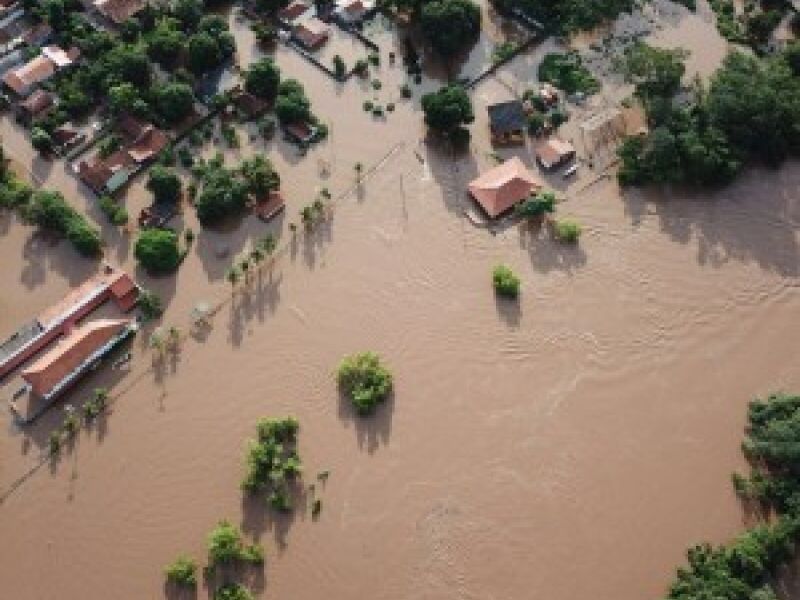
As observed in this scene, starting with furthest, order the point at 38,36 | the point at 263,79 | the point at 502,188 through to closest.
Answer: the point at 38,36 < the point at 263,79 < the point at 502,188

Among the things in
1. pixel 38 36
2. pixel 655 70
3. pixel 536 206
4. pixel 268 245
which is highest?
pixel 38 36

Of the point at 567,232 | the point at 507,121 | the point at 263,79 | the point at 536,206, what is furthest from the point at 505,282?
the point at 263,79

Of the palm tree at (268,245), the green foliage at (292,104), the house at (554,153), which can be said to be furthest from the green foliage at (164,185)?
the house at (554,153)

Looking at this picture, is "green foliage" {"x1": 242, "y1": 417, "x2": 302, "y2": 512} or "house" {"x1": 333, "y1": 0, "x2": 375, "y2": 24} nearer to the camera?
"green foliage" {"x1": 242, "y1": 417, "x2": 302, "y2": 512}

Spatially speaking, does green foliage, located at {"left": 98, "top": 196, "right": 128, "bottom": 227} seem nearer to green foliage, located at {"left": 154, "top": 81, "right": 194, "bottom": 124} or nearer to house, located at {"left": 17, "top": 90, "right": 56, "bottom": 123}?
green foliage, located at {"left": 154, "top": 81, "right": 194, "bottom": 124}

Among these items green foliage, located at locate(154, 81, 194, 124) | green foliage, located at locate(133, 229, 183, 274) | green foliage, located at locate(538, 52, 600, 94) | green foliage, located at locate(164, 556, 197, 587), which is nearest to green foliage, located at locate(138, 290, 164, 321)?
green foliage, located at locate(133, 229, 183, 274)

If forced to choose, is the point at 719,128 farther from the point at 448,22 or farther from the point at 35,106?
the point at 35,106

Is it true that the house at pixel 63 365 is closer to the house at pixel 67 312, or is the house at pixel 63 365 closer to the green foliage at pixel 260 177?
the house at pixel 67 312
